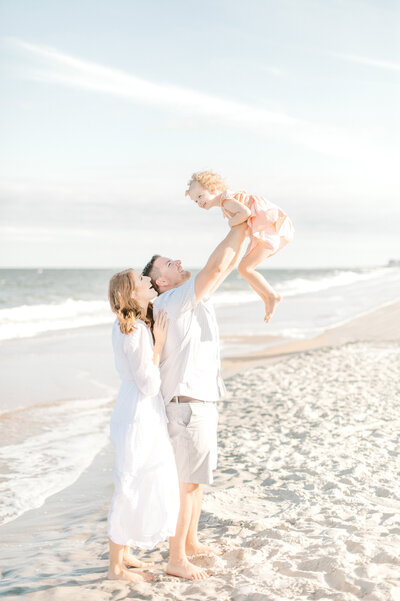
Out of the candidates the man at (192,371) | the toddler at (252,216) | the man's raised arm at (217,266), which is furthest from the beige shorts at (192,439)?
the toddler at (252,216)

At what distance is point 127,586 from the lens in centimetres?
355

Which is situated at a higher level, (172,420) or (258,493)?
(172,420)

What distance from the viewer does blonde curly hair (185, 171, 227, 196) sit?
3803 millimetres

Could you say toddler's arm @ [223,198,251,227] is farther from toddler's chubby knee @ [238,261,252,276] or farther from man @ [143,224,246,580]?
toddler's chubby knee @ [238,261,252,276]

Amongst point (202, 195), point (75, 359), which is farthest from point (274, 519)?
point (75, 359)

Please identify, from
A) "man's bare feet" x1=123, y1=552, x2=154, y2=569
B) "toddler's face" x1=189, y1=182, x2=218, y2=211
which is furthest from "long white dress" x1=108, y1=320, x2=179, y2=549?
"toddler's face" x1=189, y1=182, x2=218, y2=211

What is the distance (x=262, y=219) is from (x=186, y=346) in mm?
953

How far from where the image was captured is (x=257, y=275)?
13.5ft

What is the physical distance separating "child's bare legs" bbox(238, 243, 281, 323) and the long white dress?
0.96m

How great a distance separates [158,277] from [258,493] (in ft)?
8.17

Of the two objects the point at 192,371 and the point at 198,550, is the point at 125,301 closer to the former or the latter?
the point at 192,371

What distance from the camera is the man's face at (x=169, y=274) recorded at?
3.60m

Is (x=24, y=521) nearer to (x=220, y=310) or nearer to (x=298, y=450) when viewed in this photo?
(x=298, y=450)

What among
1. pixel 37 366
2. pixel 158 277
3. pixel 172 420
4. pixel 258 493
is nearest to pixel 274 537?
pixel 258 493
